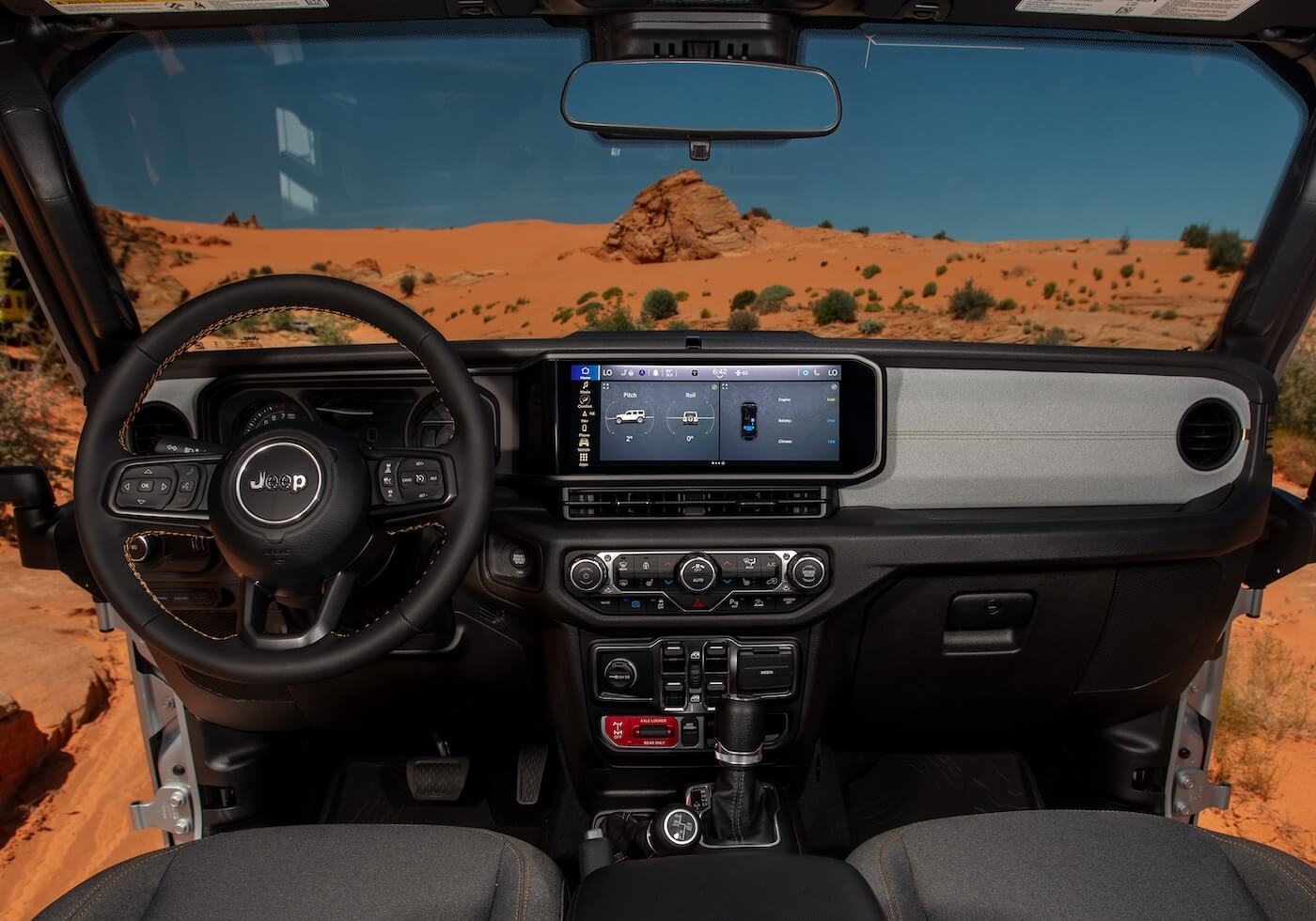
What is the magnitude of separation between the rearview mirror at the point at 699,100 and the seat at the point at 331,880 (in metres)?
1.61

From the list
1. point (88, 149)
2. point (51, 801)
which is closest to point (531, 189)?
point (88, 149)

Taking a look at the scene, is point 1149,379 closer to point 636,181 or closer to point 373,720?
point 636,181

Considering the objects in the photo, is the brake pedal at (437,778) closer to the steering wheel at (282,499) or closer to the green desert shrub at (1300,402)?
the steering wheel at (282,499)

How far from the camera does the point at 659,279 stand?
406cm

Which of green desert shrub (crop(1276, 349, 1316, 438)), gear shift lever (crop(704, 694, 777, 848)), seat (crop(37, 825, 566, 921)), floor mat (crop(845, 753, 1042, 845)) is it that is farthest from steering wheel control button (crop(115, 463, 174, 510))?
green desert shrub (crop(1276, 349, 1316, 438))

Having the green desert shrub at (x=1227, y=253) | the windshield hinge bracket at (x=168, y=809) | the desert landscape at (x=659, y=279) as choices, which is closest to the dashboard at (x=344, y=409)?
the desert landscape at (x=659, y=279)

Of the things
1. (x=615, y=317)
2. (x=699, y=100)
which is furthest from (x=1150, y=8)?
(x=615, y=317)

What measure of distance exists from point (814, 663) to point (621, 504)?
0.64 m

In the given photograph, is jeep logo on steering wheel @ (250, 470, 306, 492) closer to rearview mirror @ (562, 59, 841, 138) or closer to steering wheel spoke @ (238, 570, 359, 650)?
steering wheel spoke @ (238, 570, 359, 650)

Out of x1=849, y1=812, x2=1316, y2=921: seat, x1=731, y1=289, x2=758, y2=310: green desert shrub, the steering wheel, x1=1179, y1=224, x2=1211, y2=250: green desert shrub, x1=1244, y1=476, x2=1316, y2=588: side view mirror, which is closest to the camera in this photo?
x1=849, y1=812, x2=1316, y2=921: seat

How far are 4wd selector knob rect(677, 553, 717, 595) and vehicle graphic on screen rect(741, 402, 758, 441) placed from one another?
0.30m

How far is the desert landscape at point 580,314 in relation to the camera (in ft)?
8.04

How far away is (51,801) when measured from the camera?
3.93m

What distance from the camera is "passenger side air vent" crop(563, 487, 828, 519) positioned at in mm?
2014
